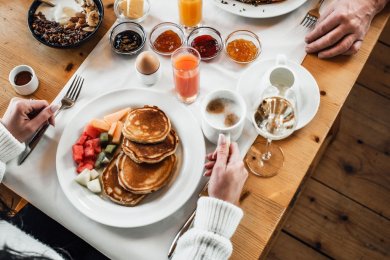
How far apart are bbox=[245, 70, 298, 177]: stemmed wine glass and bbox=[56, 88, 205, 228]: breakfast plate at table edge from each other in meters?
0.17

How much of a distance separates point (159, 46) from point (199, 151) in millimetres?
433

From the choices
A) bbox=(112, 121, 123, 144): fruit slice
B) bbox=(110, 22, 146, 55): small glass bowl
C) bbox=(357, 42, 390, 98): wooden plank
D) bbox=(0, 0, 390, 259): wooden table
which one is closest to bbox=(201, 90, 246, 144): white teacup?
bbox=(0, 0, 390, 259): wooden table

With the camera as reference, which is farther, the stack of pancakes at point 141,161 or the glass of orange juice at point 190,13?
the glass of orange juice at point 190,13

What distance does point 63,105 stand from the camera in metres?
1.44

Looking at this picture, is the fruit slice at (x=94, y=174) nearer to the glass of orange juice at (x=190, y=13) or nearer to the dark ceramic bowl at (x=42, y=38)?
the dark ceramic bowl at (x=42, y=38)

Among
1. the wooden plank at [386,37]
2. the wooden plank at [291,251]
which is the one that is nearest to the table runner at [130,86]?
the wooden plank at [291,251]

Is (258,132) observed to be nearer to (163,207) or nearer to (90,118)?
(163,207)

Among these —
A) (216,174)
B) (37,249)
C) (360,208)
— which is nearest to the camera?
(37,249)

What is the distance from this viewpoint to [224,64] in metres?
1.50

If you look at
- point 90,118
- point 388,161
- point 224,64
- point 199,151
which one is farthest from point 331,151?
point 90,118

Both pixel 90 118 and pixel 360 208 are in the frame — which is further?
pixel 360 208

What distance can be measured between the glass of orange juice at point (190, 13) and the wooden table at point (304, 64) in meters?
0.26

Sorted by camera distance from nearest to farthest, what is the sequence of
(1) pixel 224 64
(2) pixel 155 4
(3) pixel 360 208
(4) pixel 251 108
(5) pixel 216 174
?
(5) pixel 216 174 → (4) pixel 251 108 → (1) pixel 224 64 → (2) pixel 155 4 → (3) pixel 360 208

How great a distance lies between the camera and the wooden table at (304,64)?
4.11 ft
